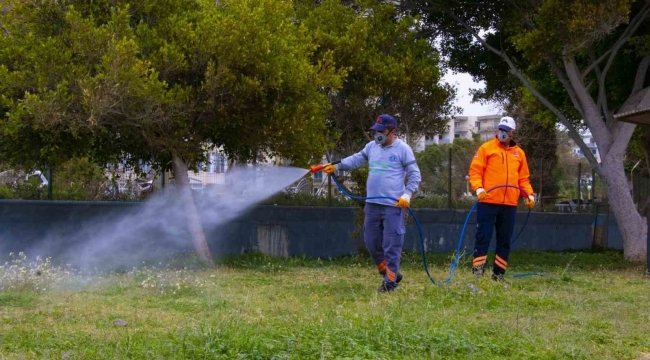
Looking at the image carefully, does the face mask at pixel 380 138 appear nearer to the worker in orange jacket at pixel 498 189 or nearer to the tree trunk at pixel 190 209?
the worker in orange jacket at pixel 498 189

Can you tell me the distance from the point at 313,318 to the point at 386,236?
2.35m

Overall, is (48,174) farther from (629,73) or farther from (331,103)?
(629,73)

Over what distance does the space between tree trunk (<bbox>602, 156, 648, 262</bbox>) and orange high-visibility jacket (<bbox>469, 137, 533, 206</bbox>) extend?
523 centimetres

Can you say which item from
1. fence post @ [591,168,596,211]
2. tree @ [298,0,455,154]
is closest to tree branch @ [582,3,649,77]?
tree @ [298,0,455,154]

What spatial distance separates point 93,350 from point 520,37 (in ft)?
32.7

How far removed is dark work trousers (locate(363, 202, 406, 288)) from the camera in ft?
25.9

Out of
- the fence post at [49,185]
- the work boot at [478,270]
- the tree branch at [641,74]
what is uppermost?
the tree branch at [641,74]

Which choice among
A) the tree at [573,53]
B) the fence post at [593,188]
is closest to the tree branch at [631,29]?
the tree at [573,53]

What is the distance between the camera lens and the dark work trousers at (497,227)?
8820mm

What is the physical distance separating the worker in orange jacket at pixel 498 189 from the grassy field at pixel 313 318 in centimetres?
41

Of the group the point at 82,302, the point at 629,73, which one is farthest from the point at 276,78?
the point at 629,73

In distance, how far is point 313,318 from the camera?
18.9 feet

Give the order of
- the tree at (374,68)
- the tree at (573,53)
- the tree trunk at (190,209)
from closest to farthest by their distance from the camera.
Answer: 1. the tree trunk at (190,209)
2. the tree at (573,53)
3. the tree at (374,68)

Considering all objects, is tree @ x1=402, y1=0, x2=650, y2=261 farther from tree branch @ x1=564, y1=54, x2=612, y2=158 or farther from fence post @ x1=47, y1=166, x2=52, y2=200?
fence post @ x1=47, y1=166, x2=52, y2=200
